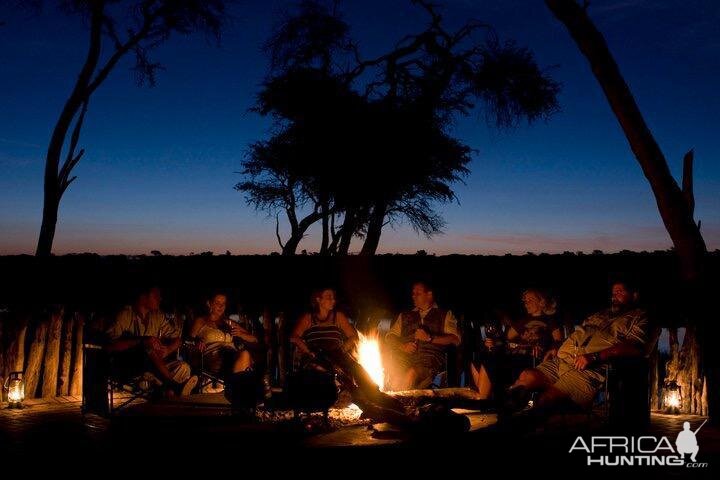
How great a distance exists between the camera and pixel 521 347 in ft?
24.6

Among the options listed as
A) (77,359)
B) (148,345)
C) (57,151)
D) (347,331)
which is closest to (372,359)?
(347,331)

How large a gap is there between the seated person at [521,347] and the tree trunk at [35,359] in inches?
178

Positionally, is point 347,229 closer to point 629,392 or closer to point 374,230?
point 374,230

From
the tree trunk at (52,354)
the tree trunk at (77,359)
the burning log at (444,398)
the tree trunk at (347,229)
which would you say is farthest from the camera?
the tree trunk at (347,229)

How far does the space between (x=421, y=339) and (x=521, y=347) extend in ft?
3.30

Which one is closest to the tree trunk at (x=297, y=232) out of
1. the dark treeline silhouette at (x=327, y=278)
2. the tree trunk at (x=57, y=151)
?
the tree trunk at (x=57, y=151)

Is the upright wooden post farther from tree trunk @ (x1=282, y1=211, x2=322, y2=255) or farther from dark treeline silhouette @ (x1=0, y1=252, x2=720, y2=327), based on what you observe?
tree trunk @ (x1=282, y1=211, x2=322, y2=255)

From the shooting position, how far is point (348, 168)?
17.8 metres

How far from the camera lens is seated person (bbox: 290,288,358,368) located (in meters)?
7.98

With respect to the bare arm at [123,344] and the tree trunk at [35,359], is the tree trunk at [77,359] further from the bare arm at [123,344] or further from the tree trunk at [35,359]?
the bare arm at [123,344]

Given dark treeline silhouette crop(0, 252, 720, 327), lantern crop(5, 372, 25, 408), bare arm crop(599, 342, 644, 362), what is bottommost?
lantern crop(5, 372, 25, 408)

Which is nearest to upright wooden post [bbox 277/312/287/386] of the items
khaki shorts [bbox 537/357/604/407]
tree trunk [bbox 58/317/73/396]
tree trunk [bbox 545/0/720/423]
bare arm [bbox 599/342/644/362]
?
tree trunk [bbox 58/317/73/396]

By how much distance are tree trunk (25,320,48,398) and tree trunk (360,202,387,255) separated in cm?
1002

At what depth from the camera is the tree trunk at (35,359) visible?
838 cm
